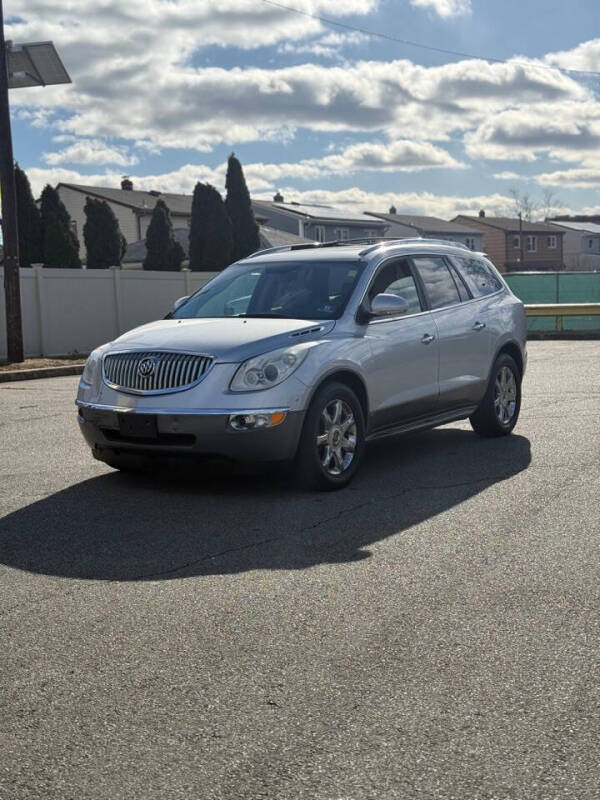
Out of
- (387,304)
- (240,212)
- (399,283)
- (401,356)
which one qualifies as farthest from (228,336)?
(240,212)

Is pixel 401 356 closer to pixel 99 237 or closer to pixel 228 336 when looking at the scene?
pixel 228 336

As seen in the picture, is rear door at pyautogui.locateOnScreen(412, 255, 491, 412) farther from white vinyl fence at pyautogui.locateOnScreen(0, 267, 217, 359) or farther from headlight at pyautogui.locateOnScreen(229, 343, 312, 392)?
white vinyl fence at pyautogui.locateOnScreen(0, 267, 217, 359)

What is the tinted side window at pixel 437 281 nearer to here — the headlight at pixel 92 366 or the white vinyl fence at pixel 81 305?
the headlight at pixel 92 366

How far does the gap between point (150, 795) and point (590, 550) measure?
346 cm

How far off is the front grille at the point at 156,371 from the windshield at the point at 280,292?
105 cm

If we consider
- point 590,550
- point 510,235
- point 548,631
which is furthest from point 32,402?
point 510,235

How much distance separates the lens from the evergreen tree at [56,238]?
3719cm

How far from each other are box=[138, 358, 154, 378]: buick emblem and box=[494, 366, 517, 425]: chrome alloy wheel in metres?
3.76

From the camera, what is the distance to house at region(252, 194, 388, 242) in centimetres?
6812

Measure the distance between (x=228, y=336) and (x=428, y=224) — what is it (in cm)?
8052

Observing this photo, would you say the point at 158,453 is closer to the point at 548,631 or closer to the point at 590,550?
the point at 590,550

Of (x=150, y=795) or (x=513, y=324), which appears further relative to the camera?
(x=513, y=324)

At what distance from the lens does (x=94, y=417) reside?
7.72 metres

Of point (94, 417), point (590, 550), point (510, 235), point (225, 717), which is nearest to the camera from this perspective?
point (225, 717)
